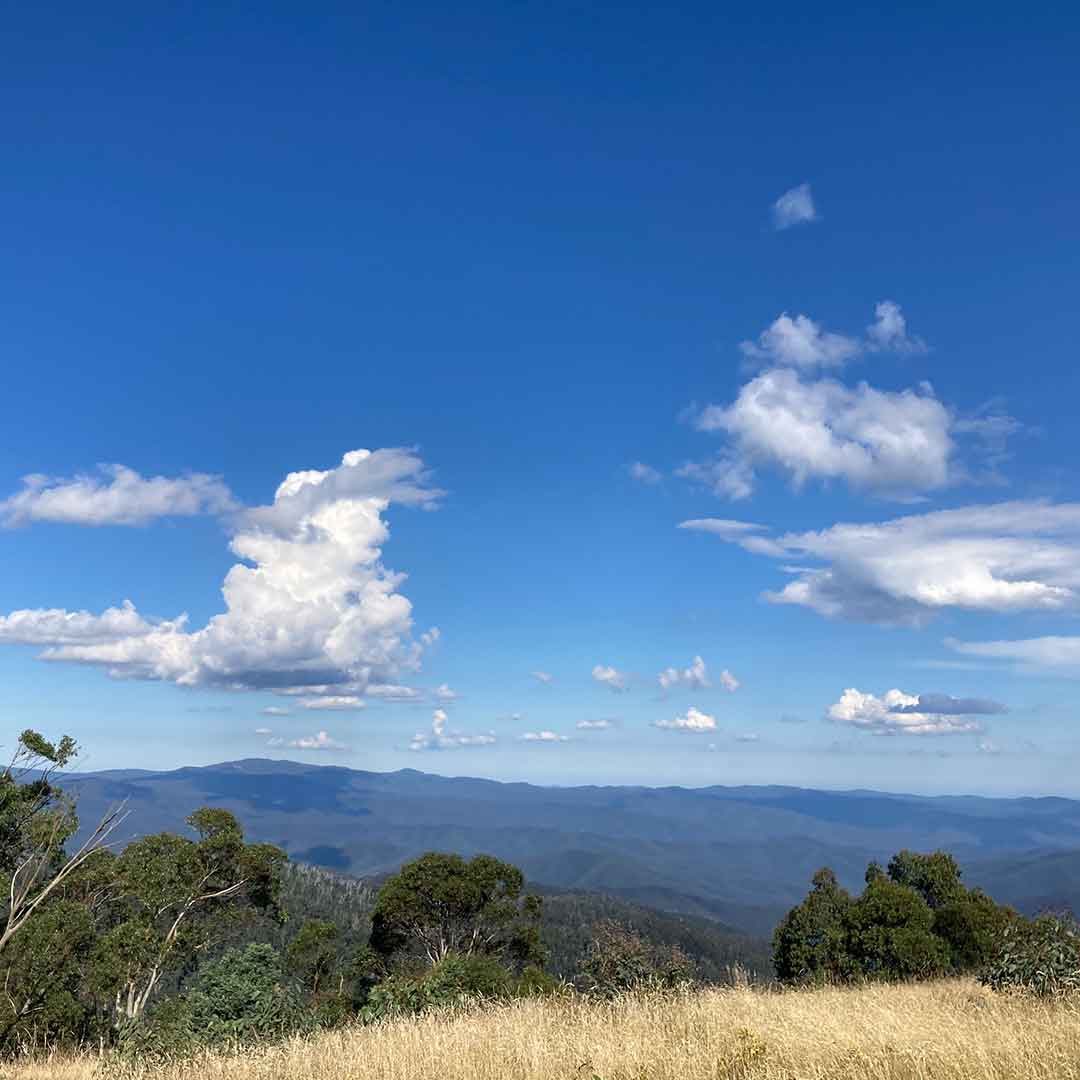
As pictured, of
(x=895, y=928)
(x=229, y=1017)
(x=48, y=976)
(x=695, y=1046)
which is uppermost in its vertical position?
(x=695, y=1046)

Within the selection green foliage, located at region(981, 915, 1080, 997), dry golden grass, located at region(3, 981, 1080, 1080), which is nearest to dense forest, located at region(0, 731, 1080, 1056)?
green foliage, located at region(981, 915, 1080, 997)

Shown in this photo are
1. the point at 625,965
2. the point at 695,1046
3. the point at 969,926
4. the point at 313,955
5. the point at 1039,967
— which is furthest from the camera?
the point at 313,955

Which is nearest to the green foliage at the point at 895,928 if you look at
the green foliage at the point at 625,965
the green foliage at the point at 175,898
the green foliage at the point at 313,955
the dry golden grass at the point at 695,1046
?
the green foliage at the point at 625,965

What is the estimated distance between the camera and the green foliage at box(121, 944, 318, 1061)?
11.1 m

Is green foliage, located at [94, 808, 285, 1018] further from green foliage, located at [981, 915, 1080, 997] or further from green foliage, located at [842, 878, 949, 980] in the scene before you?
green foliage, located at [981, 915, 1080, 997]

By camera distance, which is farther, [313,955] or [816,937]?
[313,955]

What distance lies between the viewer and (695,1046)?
7.90 metres

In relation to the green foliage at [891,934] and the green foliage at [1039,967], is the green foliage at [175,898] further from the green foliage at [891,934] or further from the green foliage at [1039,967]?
the green foliage at [1039,967]

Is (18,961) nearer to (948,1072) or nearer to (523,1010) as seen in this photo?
(523,1010)

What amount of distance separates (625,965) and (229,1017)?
7838mm

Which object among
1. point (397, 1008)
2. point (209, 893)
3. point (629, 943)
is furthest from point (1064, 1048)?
point (209, 893)

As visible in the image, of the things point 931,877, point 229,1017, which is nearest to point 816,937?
point 931,877

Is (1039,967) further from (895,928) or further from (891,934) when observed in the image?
(895,928)

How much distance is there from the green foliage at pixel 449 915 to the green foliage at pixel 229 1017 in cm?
2055
